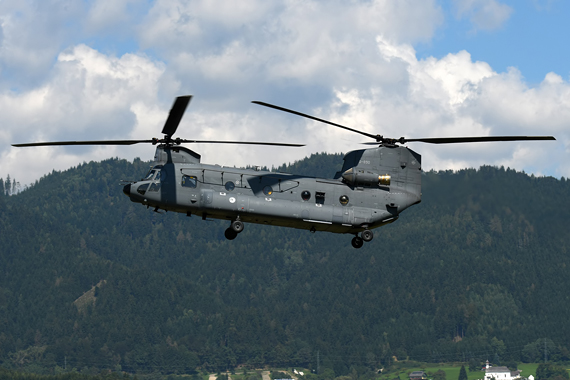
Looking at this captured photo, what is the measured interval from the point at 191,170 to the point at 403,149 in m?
12.7

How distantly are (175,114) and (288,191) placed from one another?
768 centimetres

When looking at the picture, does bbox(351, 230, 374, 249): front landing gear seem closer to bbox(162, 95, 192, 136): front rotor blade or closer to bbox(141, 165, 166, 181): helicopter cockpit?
bbox(141, 165, 166, 181): helicopter cockpit

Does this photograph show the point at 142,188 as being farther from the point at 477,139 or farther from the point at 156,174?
the point at 477,139

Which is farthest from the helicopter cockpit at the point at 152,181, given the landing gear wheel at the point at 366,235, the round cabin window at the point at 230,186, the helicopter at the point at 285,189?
the landing gear wheel at the point at 366,235

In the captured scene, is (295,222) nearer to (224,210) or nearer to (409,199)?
(224,210)

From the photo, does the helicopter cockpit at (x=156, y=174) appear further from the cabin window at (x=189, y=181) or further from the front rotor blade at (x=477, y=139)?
the front rotor blade at (x=477, y=139)

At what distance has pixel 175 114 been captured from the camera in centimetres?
4819

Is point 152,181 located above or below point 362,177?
below

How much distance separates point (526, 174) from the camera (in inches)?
3472

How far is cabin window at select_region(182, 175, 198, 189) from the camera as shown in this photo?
49.7 meters

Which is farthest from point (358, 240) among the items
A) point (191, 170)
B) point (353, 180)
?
point (191, 170)

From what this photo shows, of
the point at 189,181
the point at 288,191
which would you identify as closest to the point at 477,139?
the point at 288,191

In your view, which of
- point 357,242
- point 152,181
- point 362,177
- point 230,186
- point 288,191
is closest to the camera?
point 152,181

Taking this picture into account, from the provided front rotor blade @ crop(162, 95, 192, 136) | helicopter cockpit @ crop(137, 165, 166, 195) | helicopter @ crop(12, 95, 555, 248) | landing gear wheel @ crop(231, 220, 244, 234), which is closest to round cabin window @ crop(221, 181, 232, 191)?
helicopter @ crop(12, 95, 555, 248)
